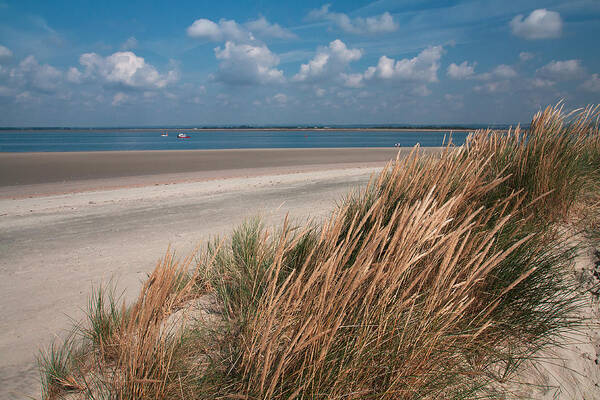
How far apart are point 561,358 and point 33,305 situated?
4.67 m

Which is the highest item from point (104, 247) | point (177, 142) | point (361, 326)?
point (177, 142)

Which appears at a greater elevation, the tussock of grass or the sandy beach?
the tussock of grass

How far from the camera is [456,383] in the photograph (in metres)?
1.74

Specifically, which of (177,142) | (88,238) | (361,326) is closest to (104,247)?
(88,238)

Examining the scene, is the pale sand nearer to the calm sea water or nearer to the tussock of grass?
the tussock of grass

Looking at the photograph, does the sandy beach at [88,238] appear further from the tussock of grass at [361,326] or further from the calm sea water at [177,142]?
the calm sea water at [177,142]

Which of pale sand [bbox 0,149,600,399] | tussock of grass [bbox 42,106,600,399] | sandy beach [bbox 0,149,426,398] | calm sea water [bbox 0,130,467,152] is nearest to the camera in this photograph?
tussock of grass [bbox 42,106,600,399]

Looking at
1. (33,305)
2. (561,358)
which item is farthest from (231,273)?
(561,358)

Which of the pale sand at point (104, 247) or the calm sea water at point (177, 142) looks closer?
the pale sand at point (104, 247)

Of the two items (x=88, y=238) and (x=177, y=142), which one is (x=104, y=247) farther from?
(x=177, y=142)

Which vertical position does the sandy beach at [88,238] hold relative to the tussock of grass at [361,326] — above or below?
below

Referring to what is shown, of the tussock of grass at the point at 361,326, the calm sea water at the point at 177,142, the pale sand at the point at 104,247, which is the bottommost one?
the pale sand at the point at 104,247

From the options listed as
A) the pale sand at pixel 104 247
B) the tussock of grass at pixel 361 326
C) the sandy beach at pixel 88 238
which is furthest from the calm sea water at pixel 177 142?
the tussock of grass at pixel 361 326

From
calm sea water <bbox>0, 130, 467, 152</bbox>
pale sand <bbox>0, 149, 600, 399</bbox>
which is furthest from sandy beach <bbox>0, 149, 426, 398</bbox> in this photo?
calm sea water <bbox>0, 130, 467, 152</bbox>
